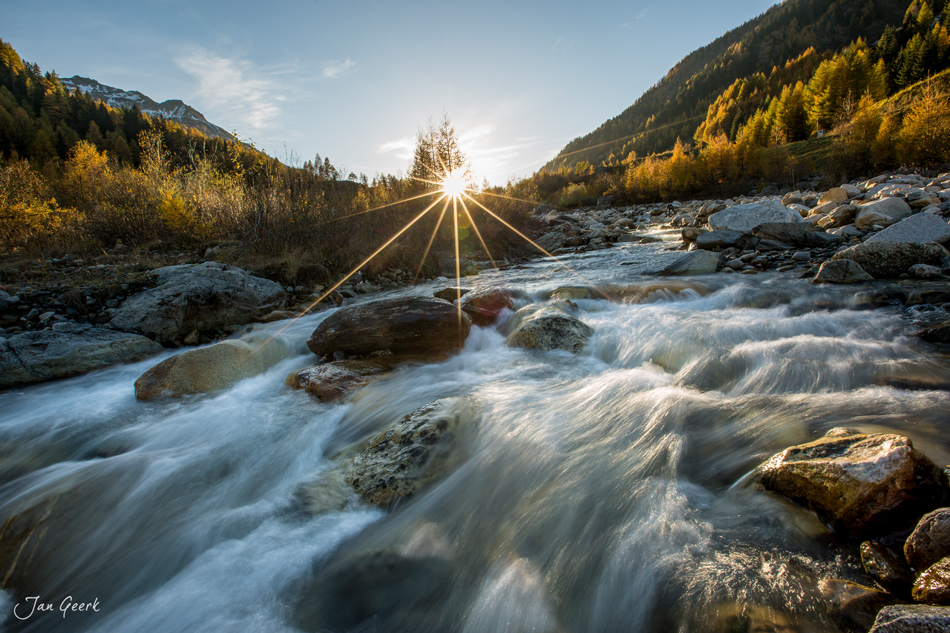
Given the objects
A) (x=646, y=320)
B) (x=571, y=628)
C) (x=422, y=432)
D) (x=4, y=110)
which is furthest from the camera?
(x=4, y=110)

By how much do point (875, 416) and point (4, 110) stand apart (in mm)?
66882

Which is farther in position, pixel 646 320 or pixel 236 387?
pixel 646 320

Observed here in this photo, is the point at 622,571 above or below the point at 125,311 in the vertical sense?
below

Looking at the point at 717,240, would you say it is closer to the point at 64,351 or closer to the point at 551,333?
the point at 551,333

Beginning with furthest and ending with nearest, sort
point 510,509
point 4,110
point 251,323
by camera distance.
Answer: point 4,110 < point 251,323 < point 510,509

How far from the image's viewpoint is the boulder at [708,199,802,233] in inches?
404

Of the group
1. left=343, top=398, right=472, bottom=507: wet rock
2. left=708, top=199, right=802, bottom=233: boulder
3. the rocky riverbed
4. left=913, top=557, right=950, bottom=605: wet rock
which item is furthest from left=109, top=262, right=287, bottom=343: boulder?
left=708, top=199, right=802, bottom=233: boulder

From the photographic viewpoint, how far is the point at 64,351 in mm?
4621

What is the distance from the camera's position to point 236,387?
430 centimetres

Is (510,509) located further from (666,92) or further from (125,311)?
(666,92)

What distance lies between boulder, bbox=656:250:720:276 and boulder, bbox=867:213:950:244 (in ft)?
7.83

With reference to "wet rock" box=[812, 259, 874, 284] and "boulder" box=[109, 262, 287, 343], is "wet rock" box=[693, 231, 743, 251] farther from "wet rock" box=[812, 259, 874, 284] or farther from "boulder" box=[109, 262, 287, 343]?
"boulder" box=[109, 262, 287, 343]

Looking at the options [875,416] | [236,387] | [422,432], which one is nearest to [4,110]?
[236,387]
